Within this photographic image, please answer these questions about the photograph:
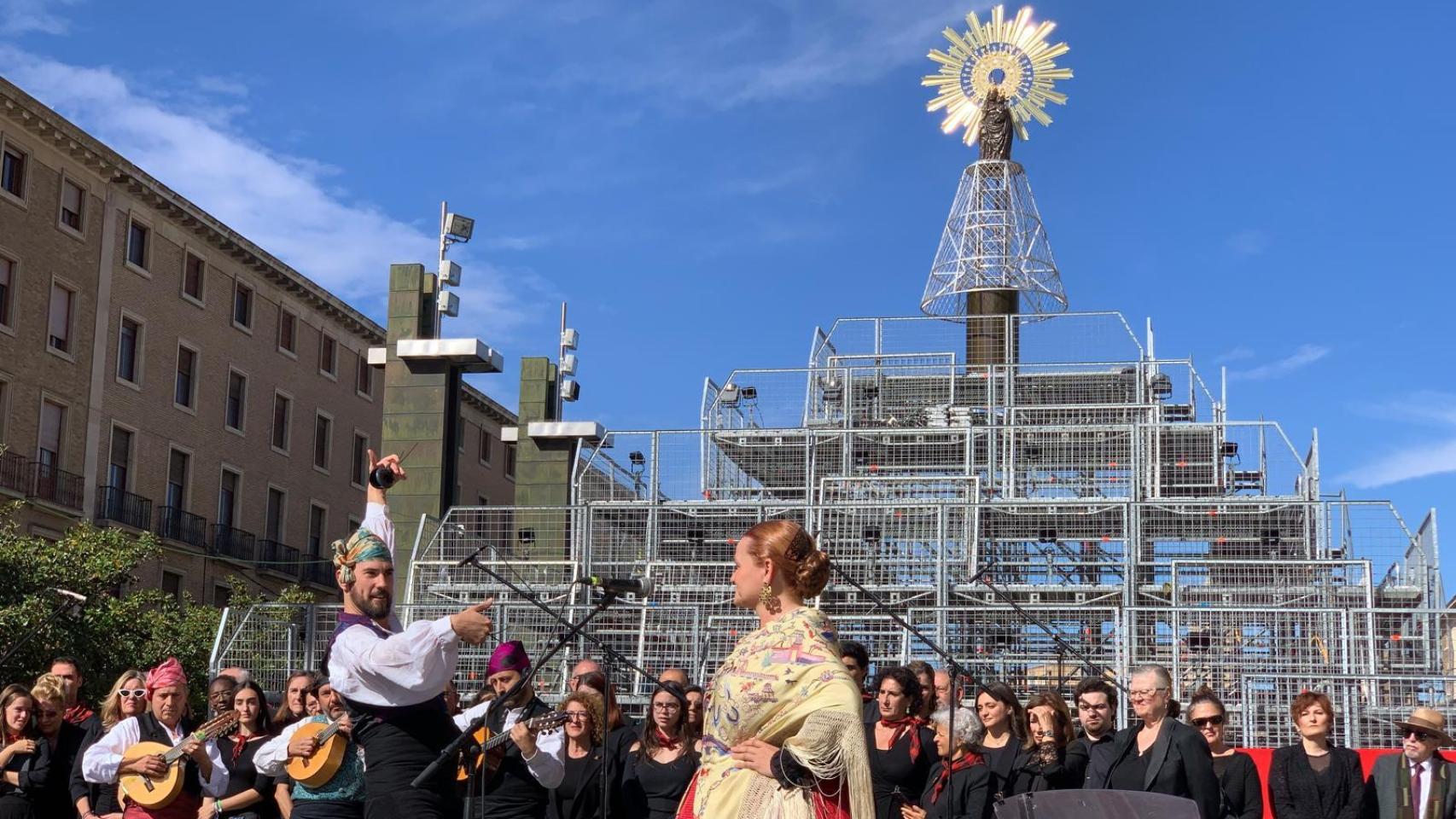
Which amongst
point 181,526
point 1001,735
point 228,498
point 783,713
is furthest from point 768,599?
point 228,498

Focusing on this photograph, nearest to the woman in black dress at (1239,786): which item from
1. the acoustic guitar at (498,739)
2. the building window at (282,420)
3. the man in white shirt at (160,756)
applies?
the acoustic guitar at (498,739)

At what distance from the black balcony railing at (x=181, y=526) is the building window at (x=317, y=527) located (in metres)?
6.65

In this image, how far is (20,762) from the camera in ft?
36.0

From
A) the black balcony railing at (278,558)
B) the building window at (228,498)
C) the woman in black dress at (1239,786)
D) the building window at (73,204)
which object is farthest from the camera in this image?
the black balcony railing at (278,558)

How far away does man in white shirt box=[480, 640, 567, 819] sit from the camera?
30.1 feet

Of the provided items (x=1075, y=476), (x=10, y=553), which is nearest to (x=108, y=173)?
(x=10, y=553)

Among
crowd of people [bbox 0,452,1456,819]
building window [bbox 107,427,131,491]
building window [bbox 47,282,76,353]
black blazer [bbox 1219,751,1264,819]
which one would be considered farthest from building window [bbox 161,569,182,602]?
black blazer [bbox 1219,751,1264,819]

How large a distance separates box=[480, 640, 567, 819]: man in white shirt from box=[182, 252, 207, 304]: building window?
125 ft

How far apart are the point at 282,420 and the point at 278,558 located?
4.22 meters

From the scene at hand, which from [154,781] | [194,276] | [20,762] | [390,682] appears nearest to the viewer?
[390,682]

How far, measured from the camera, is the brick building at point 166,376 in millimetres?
38594

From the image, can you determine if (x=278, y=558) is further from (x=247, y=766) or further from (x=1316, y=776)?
(x=1316, y=776)

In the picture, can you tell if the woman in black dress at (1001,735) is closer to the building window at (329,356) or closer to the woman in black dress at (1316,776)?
the woman in black dress at (1316,776)

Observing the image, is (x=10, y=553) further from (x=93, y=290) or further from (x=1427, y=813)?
(x=1427, y=813)
